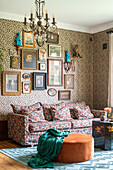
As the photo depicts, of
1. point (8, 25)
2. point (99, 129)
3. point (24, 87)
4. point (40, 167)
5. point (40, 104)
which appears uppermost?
point (8, 25)

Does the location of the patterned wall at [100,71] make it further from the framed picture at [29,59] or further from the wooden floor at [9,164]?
the wooden floor at [9,164]

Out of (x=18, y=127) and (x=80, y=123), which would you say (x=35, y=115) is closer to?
(x=18, y=127)

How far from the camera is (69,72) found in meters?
7.41

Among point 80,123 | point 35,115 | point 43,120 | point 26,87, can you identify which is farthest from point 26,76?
point 80,123

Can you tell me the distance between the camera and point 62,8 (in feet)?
19.4

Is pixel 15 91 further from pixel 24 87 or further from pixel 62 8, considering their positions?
pixel 62 8

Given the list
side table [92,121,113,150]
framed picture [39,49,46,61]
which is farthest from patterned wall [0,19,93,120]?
side table [92,121,113,150]

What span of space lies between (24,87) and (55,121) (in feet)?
4.07

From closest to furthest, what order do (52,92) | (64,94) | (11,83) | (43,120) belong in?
(43,120) < (11,83) < (52,92) < (64,94)

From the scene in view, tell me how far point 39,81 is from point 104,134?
2.42 m

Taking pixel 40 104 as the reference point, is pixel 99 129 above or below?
below

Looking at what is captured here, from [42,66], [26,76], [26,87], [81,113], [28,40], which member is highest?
[28,40]

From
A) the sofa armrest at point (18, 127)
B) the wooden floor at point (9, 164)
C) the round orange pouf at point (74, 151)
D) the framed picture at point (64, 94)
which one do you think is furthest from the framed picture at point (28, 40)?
the round orange pouf at point (74, 151)

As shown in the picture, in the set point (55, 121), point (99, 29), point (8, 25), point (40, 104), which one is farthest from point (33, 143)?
point (99, 29)
